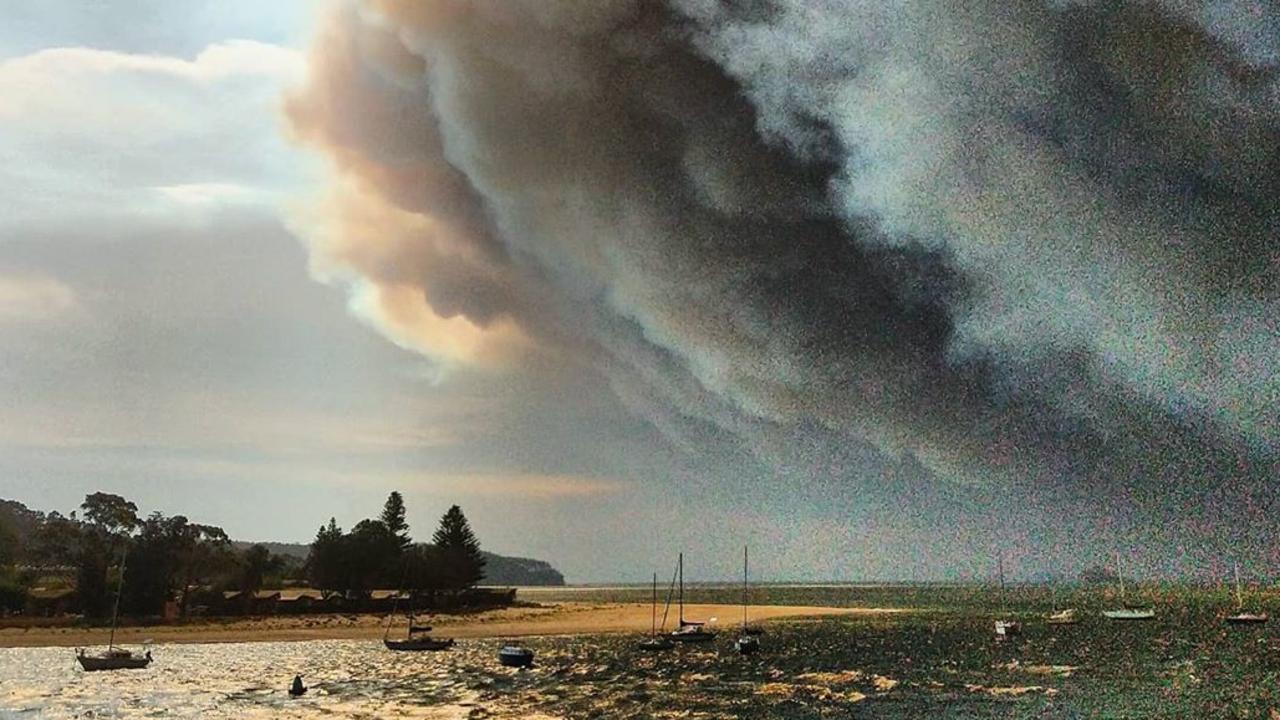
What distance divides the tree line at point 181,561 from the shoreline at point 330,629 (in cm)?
634

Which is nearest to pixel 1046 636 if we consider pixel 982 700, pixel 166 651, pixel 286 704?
pixel 982 700

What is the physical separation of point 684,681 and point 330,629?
55.0m

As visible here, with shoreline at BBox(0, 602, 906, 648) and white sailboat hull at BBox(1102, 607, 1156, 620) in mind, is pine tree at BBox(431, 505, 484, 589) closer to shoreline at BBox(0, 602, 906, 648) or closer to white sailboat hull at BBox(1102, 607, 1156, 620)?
shoreline at BBox(0, 602, 906, 648)

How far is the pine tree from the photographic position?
120m

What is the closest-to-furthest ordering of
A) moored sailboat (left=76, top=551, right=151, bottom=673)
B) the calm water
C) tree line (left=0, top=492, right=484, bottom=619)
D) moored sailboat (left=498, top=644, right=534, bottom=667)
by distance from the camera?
1. the calm water
2. moored sailboat (left=76, top=551, right=151, bottom=673)
3. moored sailboat (left=498, top=644, right=534, bottom=667)
4. tree line (left=0, top=492, right=484, bottom=619)

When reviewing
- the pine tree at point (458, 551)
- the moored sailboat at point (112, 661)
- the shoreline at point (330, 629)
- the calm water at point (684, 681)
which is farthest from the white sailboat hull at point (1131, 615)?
the moored sailboat at point (112, 661)

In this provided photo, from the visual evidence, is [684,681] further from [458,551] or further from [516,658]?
[458,551]

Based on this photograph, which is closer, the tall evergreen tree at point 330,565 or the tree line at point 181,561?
the tree line at point 181,561

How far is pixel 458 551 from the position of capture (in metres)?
126

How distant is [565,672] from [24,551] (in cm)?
8597

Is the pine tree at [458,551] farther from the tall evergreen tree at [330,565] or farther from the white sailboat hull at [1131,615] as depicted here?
the white sailboat hull at [1131,615]

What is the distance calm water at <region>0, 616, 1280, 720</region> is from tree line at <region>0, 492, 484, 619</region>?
21.1 m

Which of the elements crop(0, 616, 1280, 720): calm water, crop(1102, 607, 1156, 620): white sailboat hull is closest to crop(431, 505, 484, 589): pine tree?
crop(0, 616, 1280, 720): calm water

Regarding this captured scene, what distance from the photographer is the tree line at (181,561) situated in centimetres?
9625
